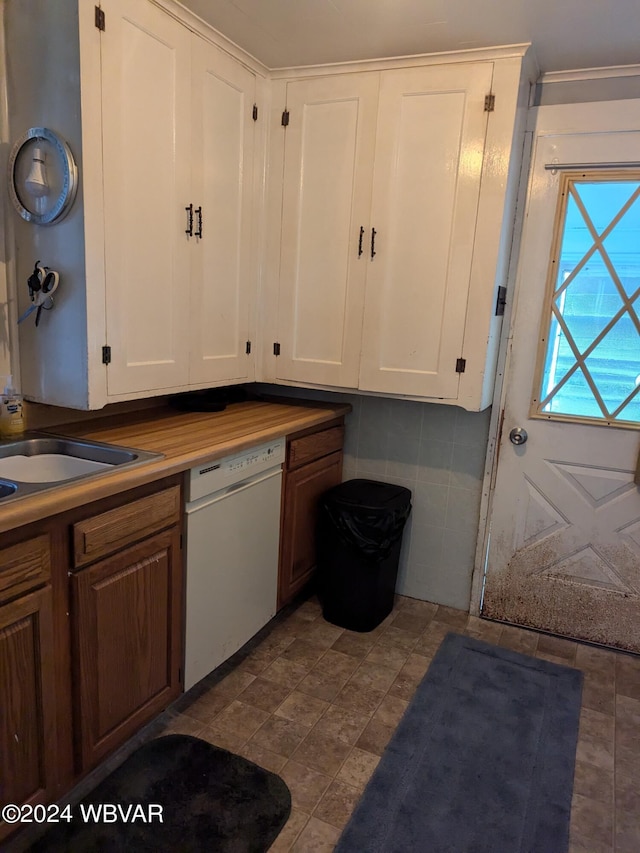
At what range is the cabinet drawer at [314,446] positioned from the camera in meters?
2.42

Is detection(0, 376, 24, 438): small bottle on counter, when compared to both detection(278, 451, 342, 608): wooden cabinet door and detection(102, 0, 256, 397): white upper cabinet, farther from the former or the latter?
detection(278, 451, 342, 608): wooden cabinet door

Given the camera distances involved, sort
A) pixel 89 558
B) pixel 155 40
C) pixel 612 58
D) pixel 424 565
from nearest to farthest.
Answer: pixel 89 558 < pixel 155 40 < pixel 612 58 < pixel 424 565

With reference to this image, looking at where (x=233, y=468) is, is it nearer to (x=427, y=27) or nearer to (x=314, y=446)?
(x=314, y=446)

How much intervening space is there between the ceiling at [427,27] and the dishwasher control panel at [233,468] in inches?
58.6

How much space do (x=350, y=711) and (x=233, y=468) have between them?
97 centimetres

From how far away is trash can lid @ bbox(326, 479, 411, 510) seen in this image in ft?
8.20

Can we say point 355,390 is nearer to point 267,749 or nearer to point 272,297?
point 272,297

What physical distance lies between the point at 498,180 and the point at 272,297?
1048mm

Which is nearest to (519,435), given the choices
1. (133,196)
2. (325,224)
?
(325,224)

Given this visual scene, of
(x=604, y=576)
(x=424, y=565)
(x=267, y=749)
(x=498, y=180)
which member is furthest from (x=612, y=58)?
(x=267, y=749)

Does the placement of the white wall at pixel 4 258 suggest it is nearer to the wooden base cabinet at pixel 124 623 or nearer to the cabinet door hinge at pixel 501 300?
the wooden base cabinet at pixel 124 623

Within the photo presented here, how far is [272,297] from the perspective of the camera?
2582 millimetres

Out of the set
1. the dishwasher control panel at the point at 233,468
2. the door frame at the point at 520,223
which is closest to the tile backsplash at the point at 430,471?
the door frame at the point at 520,223

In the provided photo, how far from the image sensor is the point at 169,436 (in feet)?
6.63
